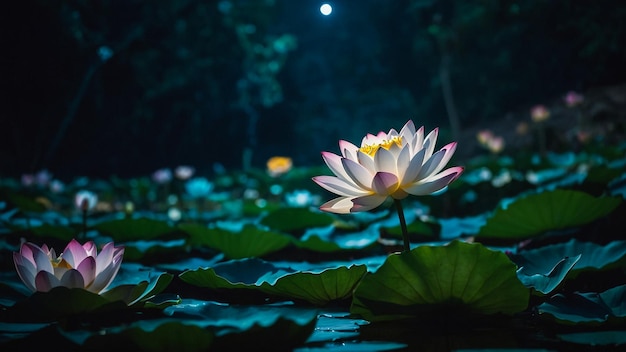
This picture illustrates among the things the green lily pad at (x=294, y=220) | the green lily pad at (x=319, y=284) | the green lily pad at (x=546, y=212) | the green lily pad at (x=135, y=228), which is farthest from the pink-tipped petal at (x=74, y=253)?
the green lily pad at (x=294, y=220)

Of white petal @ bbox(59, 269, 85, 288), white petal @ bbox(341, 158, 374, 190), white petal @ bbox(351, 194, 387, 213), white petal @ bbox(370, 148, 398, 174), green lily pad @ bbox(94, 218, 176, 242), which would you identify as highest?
green lily pad @ bbox(94, 218, 176, 242)

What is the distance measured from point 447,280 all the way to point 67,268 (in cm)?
51

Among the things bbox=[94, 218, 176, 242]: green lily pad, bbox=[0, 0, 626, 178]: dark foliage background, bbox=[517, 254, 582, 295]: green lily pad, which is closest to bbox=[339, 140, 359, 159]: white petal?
bbox=[517, 254, 582, 295]: green lily pad

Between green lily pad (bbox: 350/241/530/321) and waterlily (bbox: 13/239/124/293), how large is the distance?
13.8 inches

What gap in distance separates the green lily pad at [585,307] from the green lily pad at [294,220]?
1.09 meters

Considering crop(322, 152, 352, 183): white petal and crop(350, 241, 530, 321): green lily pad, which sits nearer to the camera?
crop(350, 241, 530, 321): green lily pad

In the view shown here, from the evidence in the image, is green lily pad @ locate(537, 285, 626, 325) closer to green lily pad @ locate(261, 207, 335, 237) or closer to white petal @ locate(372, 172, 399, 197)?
white petal @ locate(372, 172, 399, 197)

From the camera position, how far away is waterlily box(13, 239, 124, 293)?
0.64 meters

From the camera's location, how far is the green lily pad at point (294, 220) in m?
1.71

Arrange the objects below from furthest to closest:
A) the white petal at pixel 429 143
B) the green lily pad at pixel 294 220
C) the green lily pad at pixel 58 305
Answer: the green lily pad at pixel 294 220 → the white petal at pixel 429 143 → the green lily pad at pixel 58 305

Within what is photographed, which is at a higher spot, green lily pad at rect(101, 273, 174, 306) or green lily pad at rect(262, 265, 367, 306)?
green lily pad at rect(262, 265, 367, 306)

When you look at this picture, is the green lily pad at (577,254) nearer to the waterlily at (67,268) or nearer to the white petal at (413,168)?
the white petal at (413,168)

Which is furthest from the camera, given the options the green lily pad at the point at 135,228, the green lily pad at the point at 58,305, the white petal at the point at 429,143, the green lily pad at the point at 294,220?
the green lily pad at the point at 294,220

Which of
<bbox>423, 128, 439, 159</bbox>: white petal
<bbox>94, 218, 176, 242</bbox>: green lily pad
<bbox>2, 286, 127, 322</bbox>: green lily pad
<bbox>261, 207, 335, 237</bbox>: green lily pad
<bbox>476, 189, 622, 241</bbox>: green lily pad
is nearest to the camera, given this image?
<bbox>2, 286, 127, 322</bbox>: green lily pad
